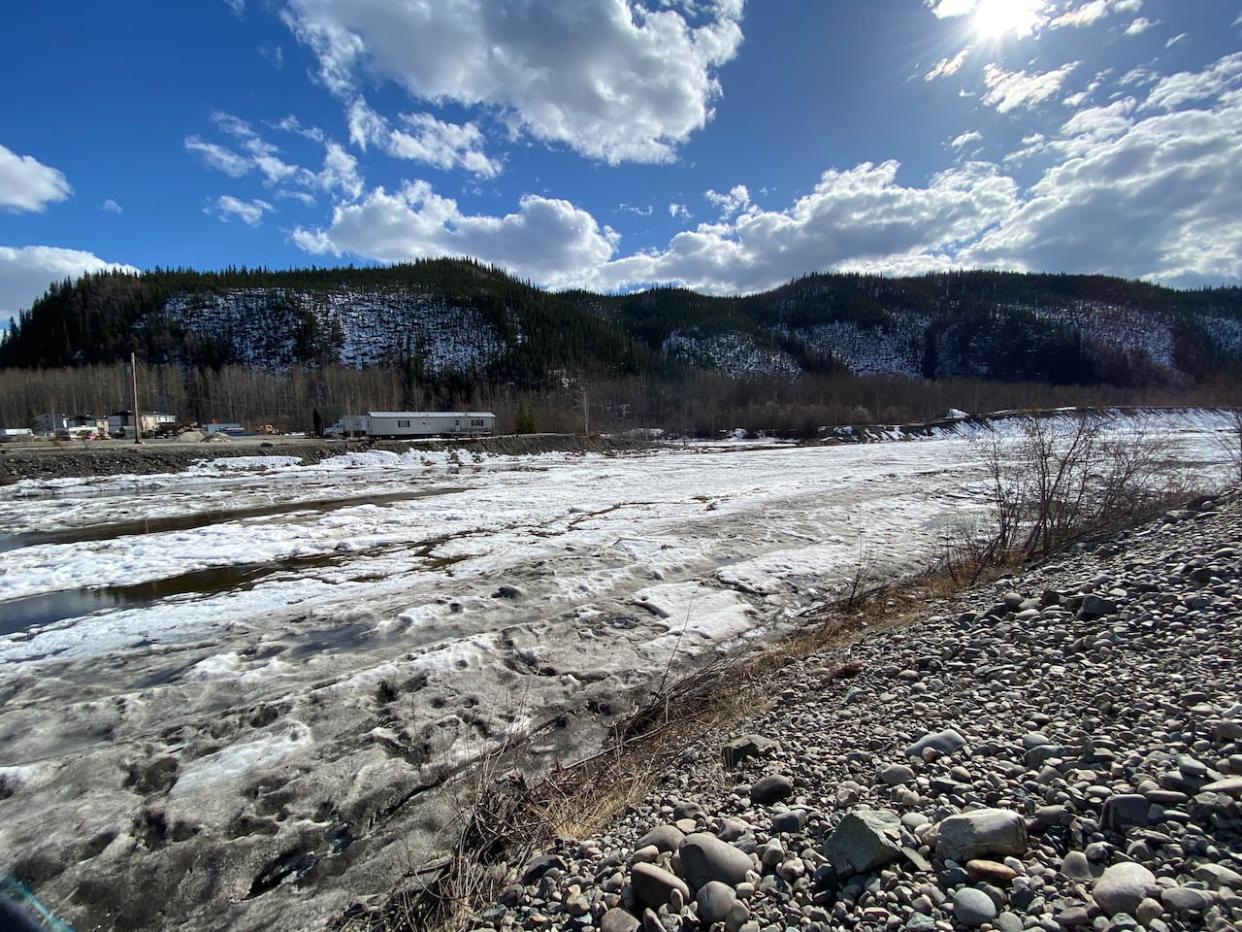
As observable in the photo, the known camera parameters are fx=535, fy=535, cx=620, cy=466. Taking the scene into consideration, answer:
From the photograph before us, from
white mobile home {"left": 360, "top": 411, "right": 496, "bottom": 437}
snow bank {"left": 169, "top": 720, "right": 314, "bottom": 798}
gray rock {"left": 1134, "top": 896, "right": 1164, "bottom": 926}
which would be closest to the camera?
gray rock {"left": 1134, "top": 896, "right": 1164, "bottom": 926}

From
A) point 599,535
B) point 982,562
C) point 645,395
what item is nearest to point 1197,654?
point 982,562

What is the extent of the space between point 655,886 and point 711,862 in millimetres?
338

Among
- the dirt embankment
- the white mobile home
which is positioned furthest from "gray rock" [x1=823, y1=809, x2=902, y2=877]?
→ the white mobile home

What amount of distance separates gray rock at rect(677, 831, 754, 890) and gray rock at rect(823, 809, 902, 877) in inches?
18.1

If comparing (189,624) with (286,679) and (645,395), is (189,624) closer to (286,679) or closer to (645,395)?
(286,679)

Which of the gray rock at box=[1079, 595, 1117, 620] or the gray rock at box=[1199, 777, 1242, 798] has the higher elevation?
the gray rock at box=[1199, 777, 1242, 798]

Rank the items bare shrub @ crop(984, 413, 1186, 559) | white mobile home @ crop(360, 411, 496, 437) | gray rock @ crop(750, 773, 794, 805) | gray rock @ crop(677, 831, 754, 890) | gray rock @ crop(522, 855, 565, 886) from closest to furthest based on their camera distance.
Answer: gray rock @ crop(677, 831, 754, 890), gray rock @ crop(522, 855, 565, 886), gray rock @ crop(750, 773, 794, 805), bare shrub @ crop(984, 413, 1186, 559), white mobile home @ crop(360, 411, 496, 437)

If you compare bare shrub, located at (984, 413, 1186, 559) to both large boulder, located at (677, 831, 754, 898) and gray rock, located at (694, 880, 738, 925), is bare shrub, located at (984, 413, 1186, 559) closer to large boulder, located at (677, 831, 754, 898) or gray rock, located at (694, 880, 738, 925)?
large boulder, located at (677, 831, 754, 898)

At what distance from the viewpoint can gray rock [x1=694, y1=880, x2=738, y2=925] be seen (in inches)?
101

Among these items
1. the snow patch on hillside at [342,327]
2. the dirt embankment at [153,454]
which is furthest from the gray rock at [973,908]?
the snow patch on hillside at [342,327]

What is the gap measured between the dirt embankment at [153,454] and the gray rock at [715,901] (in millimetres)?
43242

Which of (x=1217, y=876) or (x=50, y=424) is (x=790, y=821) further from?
(x=50, y=424)

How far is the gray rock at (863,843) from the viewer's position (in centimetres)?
269

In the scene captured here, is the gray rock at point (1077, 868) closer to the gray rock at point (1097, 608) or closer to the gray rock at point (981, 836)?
the gray rock at point (981, 836)
